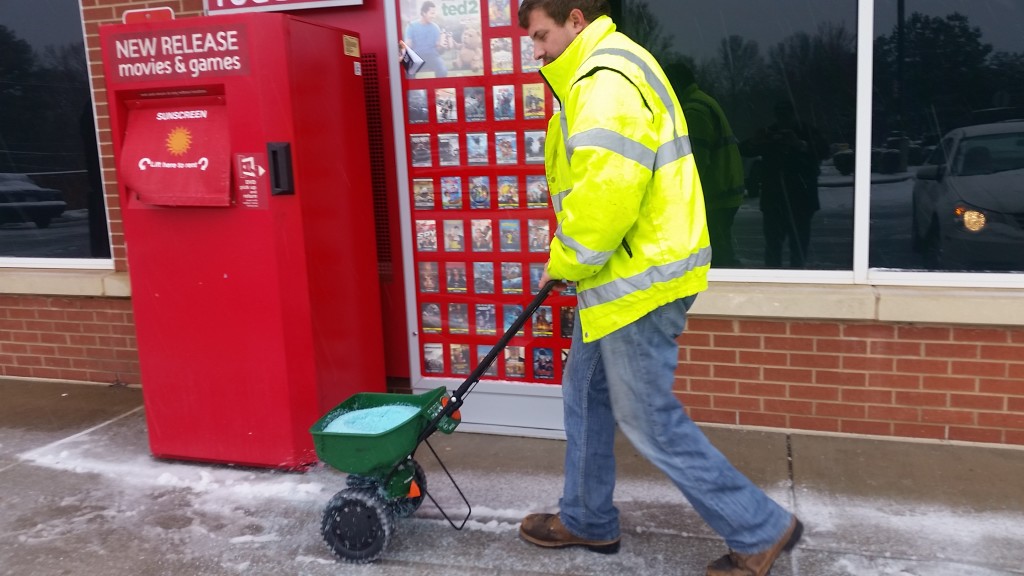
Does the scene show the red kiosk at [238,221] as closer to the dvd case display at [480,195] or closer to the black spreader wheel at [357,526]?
the dvd case display at [480,195]

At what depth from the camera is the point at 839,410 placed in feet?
14.3

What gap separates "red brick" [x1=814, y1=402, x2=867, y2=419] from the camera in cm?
433

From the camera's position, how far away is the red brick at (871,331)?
166 inches

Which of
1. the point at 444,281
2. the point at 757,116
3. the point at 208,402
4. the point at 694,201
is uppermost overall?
the point at 757,116

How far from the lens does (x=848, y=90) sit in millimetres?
4172

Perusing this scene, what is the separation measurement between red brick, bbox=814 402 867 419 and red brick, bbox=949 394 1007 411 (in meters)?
0.41

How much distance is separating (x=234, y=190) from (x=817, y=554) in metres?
2.91

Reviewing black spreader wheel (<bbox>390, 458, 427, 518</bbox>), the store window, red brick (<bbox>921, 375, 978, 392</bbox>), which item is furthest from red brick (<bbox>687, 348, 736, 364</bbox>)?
the store window

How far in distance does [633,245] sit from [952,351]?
2.13 meters

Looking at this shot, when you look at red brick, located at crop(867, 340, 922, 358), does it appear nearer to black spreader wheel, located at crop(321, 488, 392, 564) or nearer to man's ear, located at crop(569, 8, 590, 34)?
man's ear, located at crop(569, 8, 590, 34)

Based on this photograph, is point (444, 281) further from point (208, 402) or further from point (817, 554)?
point (817, 554)

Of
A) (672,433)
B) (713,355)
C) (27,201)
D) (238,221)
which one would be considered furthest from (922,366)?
(27,201)

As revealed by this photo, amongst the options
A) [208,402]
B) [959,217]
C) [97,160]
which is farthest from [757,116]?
[97,160]

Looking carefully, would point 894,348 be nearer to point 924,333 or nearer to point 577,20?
point 924,333
